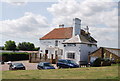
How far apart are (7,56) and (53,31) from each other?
1506 centimetres

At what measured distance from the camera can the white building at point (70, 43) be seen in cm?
4262

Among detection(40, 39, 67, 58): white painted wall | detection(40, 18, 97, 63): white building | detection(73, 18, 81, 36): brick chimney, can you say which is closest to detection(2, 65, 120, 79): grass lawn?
detection(40, 18, 97, 63): white building

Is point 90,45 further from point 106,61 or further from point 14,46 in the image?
point 14,46

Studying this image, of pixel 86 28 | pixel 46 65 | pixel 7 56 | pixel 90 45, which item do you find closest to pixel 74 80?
pixel 46 65

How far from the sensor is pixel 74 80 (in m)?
14.5

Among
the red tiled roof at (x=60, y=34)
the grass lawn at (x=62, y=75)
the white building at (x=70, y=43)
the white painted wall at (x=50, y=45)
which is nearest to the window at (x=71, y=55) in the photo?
the white building at (x=70, y=43)

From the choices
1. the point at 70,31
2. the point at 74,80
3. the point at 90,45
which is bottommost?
the point at 74,80

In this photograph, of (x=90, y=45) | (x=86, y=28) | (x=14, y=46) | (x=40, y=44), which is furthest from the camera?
(x=14, y=46)

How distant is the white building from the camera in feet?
140

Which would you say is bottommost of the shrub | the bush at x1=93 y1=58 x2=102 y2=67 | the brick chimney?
the bush at x1=93 y1=58 x2=102 y2=67

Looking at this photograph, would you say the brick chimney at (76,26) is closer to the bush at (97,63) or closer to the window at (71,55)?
the window at (71,55)

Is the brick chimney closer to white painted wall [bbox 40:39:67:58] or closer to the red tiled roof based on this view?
the red tiled roof

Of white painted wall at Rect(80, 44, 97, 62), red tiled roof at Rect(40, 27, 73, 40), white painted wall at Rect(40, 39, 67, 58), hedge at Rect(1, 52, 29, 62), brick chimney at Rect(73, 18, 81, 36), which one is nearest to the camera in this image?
white painted wall at Rect(80, 44, 97, 62)

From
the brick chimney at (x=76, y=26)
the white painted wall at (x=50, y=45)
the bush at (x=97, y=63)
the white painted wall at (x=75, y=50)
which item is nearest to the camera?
the bush at (x=97, y=63)
